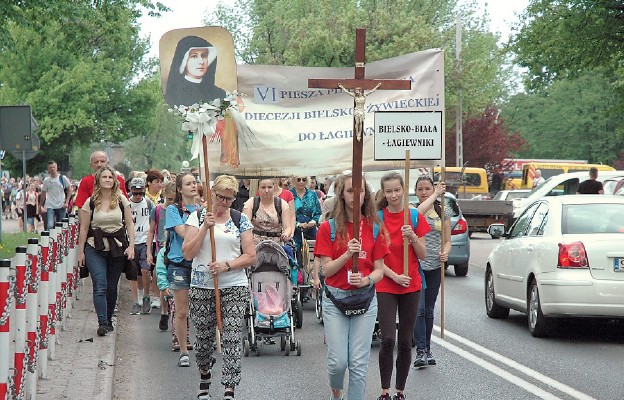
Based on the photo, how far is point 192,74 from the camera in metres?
10.7

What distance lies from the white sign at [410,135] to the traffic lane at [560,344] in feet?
7.12

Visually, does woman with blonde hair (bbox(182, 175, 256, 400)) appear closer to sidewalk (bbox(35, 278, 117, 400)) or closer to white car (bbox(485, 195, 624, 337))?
sidewalk (bbox(35, 278, 117, 400))

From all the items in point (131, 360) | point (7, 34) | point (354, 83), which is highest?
point (7, 34)

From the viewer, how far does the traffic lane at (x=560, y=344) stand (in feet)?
34.5

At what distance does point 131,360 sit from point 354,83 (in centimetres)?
461

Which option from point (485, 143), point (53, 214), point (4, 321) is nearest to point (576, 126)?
point (485, 143)

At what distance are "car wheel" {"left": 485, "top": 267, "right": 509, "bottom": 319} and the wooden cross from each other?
7100mm

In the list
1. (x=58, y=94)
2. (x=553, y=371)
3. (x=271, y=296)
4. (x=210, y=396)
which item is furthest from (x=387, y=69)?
(x=58, y=94)

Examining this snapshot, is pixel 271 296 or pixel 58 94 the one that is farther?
pixel 58 94

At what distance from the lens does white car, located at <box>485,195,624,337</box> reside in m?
12.6

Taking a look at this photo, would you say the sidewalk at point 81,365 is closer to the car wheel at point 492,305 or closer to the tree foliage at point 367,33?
the car wheel at point 492,305

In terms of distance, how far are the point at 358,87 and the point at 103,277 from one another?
18.6 feet

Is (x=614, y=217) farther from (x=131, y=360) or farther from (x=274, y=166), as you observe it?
(x=131, y=360)

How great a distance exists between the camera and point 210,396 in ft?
32.1
